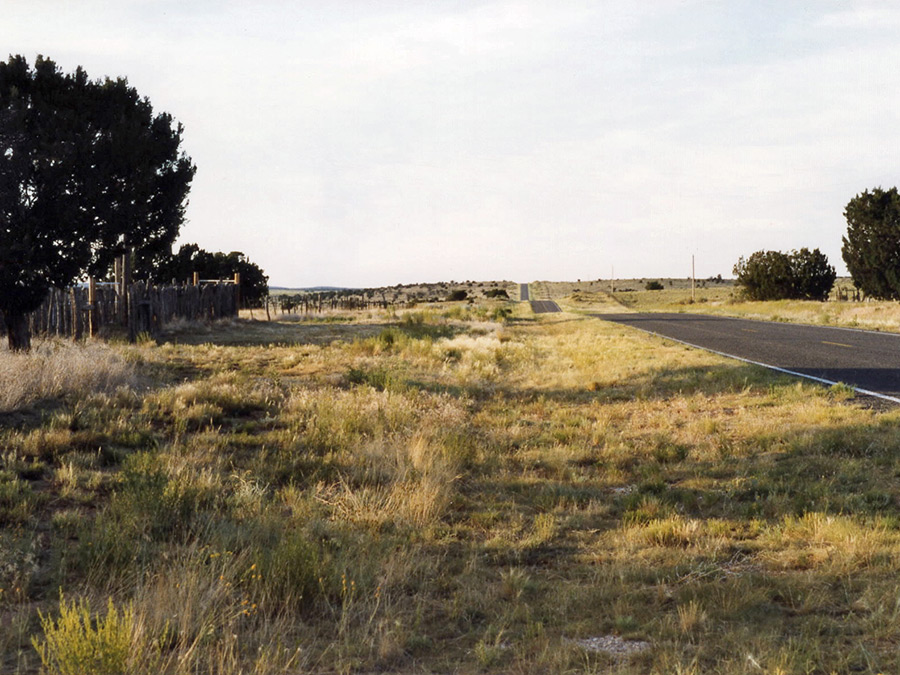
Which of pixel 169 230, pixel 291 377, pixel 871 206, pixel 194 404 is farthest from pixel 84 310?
pixel 871 206

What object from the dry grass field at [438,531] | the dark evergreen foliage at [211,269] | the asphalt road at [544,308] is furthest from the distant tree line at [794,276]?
the dry grass field at [438,531]

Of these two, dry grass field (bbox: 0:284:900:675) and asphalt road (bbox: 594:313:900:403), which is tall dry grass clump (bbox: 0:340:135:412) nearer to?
Answer: dry grass field (bbox: 0:284:900:675)

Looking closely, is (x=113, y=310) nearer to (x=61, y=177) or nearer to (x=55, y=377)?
(x=61, y=177)

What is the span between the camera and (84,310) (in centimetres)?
2189

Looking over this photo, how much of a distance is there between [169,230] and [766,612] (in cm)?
1908

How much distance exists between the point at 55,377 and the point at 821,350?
16946 millimetres

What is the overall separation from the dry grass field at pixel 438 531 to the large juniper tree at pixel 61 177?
14.3ft

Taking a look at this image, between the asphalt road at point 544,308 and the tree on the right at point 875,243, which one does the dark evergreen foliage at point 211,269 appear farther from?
the tree on the right at point 875,243

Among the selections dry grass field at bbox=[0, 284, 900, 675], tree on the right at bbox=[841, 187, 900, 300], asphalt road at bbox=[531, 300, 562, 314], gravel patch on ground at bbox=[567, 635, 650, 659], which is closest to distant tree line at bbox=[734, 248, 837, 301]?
tree on the right at bbox=[841, 187, 900, 300]

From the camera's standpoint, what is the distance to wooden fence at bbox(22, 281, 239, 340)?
21.1 meters

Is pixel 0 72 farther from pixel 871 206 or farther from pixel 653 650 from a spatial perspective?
pixel 871 206

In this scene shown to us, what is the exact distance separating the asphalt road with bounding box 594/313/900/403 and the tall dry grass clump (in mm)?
12332

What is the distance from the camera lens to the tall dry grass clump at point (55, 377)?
375 inches

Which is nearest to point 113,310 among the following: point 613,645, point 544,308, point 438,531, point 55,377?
point 55,377
